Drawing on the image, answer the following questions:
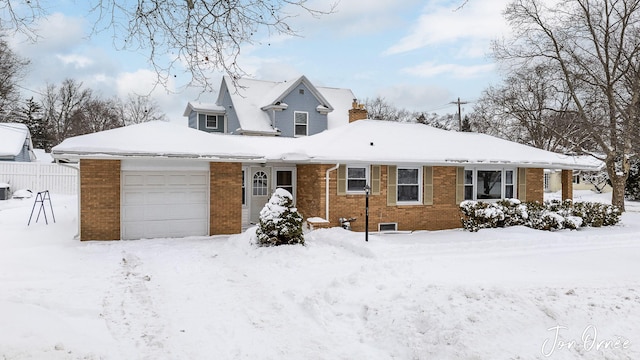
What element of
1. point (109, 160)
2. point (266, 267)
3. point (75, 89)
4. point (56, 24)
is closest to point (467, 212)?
point (266, 267)

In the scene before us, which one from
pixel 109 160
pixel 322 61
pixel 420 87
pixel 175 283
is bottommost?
pixel 175 283

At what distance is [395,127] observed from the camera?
17.5 metres

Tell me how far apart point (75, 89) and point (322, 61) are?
155 ft

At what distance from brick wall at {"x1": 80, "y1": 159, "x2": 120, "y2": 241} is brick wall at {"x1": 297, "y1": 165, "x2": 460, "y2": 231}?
6.04m

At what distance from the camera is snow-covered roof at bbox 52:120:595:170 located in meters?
12.5

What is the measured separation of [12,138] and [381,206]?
1021 inches

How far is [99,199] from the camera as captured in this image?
40.6 ft

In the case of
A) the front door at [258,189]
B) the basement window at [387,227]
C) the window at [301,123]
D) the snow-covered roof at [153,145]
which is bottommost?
the basement window at [387,227]

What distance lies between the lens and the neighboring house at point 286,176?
1248cm

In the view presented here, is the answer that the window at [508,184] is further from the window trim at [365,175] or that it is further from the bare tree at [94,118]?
the bare tree at [94,118]

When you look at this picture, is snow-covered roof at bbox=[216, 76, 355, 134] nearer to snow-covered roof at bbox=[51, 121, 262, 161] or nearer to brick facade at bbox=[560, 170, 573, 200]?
snow-covered roof at bbox=[51, 121, 262, 161]

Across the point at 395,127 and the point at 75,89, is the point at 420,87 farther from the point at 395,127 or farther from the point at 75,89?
the point at 75,89

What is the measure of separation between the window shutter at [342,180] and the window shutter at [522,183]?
7.31m

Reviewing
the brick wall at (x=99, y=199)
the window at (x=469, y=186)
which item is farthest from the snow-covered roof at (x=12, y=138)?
the window at (x=469, y=186)
